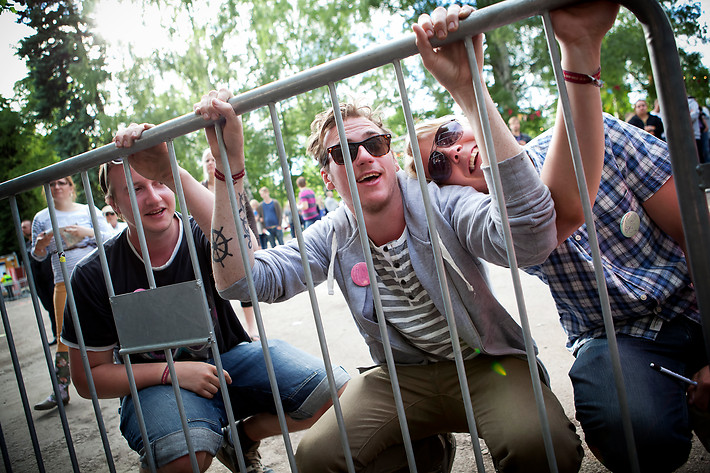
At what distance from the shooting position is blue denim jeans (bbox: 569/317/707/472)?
147cm

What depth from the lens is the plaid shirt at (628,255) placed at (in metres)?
1.70

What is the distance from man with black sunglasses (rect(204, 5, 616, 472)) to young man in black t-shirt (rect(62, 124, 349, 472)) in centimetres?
36

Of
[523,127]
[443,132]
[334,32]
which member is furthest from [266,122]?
[443,132]

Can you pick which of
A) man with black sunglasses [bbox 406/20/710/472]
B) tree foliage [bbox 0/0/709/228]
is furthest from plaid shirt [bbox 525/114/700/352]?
tree foliage [bbox 0/0/709/228]

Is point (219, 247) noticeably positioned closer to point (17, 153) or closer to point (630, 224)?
point (630, 224)

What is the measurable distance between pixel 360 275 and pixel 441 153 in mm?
610

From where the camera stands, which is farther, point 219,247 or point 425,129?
point 425,129

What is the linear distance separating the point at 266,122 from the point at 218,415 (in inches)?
835

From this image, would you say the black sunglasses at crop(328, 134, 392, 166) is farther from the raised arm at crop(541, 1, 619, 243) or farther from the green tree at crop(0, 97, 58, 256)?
the green tree at crop(0, 97, 58, 256)

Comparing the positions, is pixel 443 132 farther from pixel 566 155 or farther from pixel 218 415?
pixel 218 415

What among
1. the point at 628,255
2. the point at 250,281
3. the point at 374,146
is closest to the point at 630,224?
the point at 628,255

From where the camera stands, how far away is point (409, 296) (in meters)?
1.81

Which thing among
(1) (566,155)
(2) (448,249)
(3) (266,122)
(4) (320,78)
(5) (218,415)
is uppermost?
(3) (266,122)

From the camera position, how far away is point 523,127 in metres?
16.1
